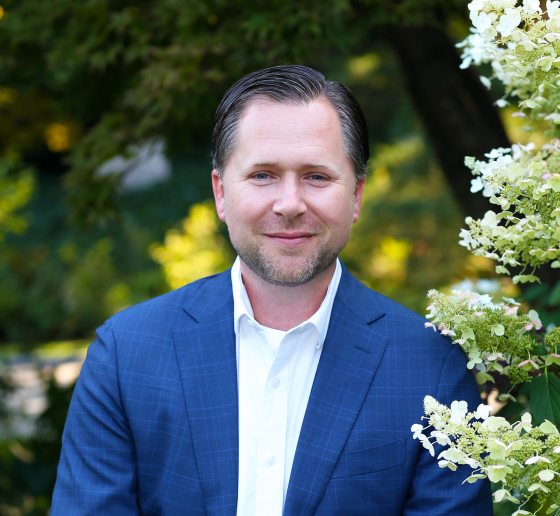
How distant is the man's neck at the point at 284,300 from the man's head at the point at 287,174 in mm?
87

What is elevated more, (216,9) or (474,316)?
(216,9)

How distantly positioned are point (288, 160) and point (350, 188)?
0.66 feet

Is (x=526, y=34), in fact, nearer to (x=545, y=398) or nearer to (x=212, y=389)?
(x=545, y=398)

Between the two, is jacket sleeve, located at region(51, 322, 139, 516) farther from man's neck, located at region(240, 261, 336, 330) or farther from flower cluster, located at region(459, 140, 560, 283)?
flower cluster, located at region(459, 140, 560, 283)

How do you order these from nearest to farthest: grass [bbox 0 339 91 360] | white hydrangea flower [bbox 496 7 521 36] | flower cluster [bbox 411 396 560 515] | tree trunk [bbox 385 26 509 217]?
flower cluster [bbox 411 396 560 515], white hydrangea flower [bbox 496 7 521 36], tree trunk [bbox 385 26 509 217], grass [bbox 0 339 91 360]

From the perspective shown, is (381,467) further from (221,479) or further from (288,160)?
(288,160)

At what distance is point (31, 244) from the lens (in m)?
13.6

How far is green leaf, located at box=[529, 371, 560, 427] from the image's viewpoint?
1986 mm

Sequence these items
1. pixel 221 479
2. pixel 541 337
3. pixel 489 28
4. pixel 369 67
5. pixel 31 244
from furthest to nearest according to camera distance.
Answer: pixel 31 244 → pixel 369 67 → pixel 541 337 → pixel 221 479 → pixel 489 28

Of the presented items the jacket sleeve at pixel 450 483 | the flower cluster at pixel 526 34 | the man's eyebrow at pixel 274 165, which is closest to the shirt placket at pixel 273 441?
the jacket sleeve at pixel 450 483

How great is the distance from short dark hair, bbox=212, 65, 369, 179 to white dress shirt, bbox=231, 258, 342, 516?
0.35 m

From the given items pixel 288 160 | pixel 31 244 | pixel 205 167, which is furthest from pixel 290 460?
pixel 31 244

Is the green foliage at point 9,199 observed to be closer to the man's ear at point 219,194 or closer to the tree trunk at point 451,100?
the tree trunk at point 451,100

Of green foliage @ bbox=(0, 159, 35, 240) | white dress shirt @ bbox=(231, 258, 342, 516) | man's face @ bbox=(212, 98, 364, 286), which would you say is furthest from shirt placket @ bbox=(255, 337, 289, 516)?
green foliage @ bbox=(0, 159, 35, 240)
